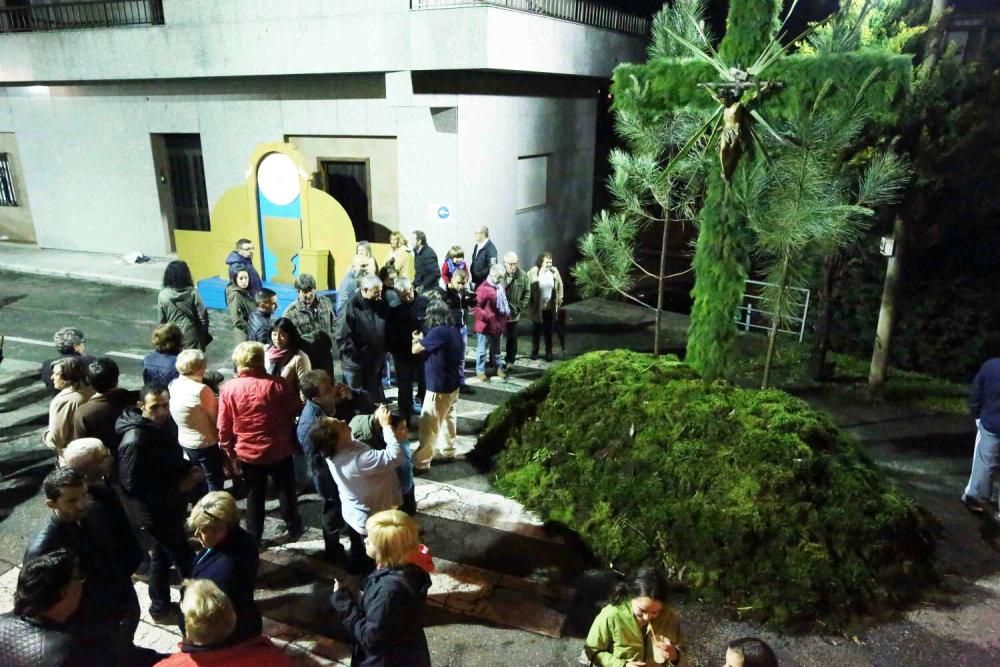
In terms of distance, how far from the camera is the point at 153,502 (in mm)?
4148

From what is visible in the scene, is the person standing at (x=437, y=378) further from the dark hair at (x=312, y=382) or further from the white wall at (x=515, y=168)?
the white wall at (x=515, y=168)

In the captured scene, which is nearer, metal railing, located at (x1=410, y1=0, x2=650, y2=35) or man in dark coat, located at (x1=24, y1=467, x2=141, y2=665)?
man in dark coat, located at (x1=24, y1=467, x2=141, y2=665)

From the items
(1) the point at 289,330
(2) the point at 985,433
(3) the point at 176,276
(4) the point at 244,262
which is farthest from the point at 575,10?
(2) the point at 985,433

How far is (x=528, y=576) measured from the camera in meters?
4.99

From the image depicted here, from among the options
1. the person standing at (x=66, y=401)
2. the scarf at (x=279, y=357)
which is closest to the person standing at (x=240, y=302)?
the scarf at (x=279, y=357)

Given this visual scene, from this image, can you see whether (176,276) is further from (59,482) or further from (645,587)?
(645,587)

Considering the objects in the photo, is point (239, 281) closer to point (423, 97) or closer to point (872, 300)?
point (423, 97)

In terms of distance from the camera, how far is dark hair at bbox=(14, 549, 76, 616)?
2689 millimetres

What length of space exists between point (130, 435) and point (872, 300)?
9.09 meters

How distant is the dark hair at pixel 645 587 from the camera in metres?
3.07

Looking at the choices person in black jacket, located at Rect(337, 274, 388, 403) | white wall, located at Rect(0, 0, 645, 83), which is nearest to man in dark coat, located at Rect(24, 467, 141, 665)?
person in black jacket, located at Rect(337, 274, 388, 403)

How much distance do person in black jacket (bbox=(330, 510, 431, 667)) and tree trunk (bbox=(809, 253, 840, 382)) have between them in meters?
6.97

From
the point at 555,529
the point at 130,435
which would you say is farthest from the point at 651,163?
the point at 130,435

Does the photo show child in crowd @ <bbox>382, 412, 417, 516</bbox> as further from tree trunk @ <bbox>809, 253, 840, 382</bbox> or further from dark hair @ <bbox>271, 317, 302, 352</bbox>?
tree trunk @ <bbox>809, 253, 840, 382</bbox>
